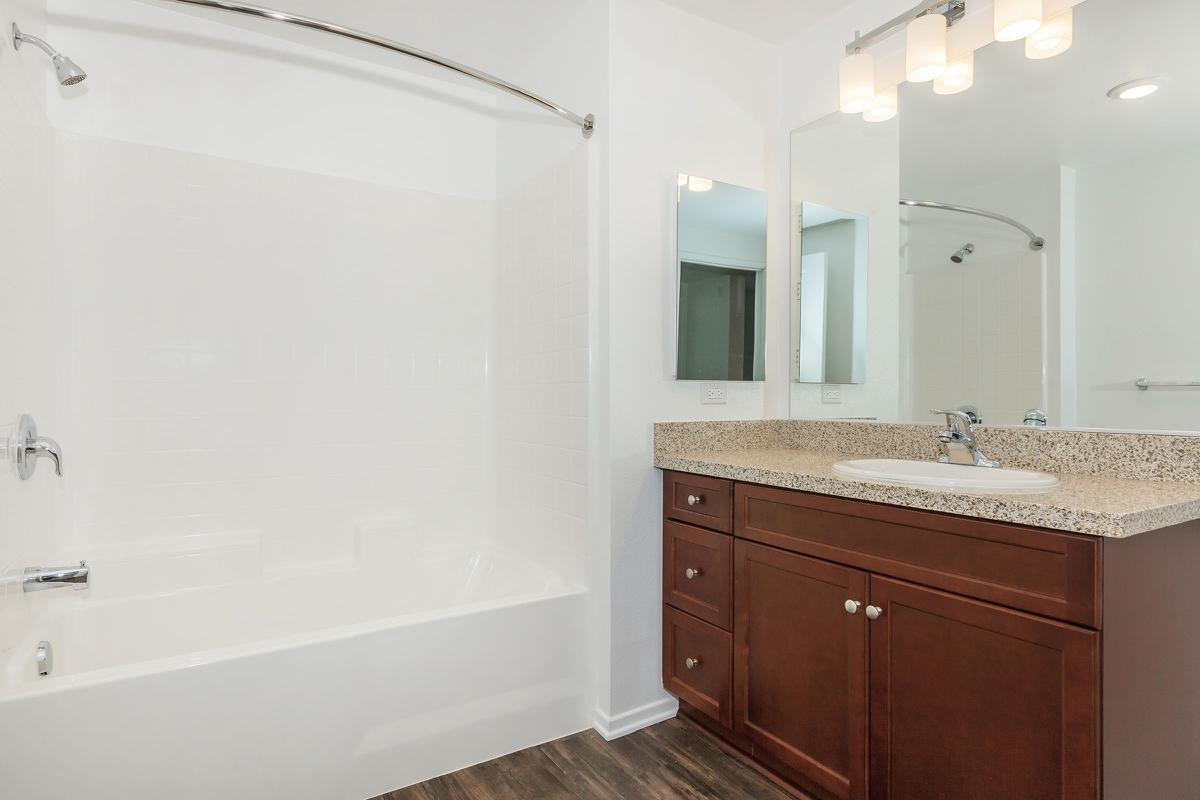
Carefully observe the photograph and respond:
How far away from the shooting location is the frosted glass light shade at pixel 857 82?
2156 mm

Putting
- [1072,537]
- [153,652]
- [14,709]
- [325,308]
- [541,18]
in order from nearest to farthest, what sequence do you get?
[1072,537]
[14,709]
[153,652]
[541,18]
[325,308]

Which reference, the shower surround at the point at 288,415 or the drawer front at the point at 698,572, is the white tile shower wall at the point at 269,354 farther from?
the drawer front at the point at 698,572

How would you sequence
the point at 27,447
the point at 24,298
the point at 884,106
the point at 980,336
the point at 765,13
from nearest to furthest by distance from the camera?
the point at 27,447 → the point at 24,298 → the point at 980,336 → the point at 884,106 → the point at 765,13

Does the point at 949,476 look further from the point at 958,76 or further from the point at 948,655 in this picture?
the point at 958,76

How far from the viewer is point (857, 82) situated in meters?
2.17

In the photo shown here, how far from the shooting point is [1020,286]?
1839 mm

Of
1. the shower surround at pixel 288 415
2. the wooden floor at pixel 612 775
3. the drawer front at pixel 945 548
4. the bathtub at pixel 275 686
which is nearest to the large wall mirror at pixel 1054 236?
the drawer front at pixel 945 548

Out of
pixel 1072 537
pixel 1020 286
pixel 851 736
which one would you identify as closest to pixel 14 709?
pixel 851 736

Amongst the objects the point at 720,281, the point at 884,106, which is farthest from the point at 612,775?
the point at 884,106

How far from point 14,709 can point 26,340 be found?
993 millimetres

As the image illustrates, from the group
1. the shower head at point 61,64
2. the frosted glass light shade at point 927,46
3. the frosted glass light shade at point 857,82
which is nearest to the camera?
the shower head at point 61,64

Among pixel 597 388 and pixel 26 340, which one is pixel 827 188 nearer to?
pixel 597 388

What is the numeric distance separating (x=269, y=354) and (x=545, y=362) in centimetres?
104

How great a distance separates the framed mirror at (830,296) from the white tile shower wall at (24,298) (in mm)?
2363
